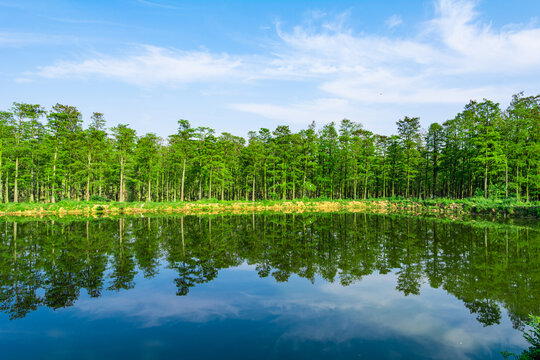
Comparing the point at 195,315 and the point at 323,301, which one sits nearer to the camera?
the point at 195,315

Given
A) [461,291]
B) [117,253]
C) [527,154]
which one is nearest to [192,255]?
A: [117,253]

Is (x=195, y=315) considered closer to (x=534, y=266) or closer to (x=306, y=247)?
(x=306, y=247)

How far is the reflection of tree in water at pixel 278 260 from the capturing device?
7.89 m

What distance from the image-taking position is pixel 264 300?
7.75m

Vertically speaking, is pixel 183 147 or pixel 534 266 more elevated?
pixel 183 147

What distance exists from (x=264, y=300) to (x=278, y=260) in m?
4.05

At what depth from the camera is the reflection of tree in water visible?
25.9 feet

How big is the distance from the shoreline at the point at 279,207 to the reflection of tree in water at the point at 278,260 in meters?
14.6

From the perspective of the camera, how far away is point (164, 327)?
6.14 m

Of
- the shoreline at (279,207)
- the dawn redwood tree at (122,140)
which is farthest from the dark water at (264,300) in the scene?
the dawn redwood tree at (122,140)

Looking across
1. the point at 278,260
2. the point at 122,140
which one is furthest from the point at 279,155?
the point at 278,260

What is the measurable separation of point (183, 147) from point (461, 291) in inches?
1591

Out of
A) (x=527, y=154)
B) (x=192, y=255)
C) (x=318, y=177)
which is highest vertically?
(x=527, y=154)

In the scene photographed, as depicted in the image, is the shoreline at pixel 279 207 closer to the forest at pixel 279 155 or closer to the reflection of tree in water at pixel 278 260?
the forest at pixel 279 155
